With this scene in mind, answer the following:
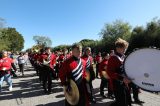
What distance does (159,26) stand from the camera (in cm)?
4591

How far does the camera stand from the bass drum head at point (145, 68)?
4.77m

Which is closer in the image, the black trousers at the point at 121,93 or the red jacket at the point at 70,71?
the black trousers at the point at 121,93

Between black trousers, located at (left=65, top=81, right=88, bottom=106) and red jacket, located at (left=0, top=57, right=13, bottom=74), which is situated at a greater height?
red jacket, located at (left=0, top=57, right=13, bottom=74)

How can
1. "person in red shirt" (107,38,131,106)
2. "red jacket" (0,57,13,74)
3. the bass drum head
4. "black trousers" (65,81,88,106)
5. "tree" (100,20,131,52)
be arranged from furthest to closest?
"tree" (100,20,131,52) → "red jacket" (0,57,13,74) → "black trousers" (65,81,88,106) → "person in red shirt" (107,38,131,106) → the bass drum head

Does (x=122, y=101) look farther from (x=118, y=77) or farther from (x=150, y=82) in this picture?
(x=150, y=82)

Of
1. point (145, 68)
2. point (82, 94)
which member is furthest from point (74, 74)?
point (145, 68)

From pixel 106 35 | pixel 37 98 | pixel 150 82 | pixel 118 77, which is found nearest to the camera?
pixel 150 82

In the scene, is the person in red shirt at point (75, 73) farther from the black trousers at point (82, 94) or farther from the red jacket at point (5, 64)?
the red jacket at point (5, 64)

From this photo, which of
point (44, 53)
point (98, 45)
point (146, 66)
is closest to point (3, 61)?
point (44, 53)

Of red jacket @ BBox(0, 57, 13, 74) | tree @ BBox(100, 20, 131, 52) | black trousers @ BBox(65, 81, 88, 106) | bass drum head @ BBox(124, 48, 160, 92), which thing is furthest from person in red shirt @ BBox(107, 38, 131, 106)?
tree @ BBox(100, 20, 131, 52)

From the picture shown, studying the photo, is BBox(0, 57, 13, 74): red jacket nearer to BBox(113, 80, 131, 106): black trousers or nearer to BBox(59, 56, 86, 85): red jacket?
BBox(59, 56, 86, 85): red jacket

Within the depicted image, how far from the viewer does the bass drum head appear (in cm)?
477

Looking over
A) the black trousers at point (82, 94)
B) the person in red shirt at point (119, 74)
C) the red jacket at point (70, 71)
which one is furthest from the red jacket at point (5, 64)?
the person in red shirt at point (119, 74)

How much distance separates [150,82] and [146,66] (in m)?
0.29
